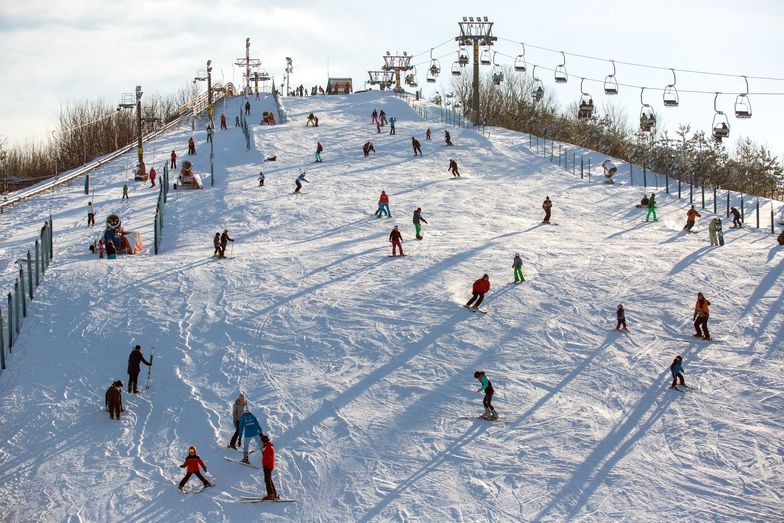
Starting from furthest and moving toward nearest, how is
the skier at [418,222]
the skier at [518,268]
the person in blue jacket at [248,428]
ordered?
the skier at [418,222]
the skier at [518,268]
the person in blue jacket at [248,428]

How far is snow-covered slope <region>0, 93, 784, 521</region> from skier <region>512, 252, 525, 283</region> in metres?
0.42

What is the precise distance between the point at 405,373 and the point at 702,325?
25.7ft

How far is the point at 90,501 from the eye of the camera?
16.6m

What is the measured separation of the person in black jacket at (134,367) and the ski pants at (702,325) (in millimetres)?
13387

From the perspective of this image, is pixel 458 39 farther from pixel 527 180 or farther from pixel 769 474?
pixel 769 474

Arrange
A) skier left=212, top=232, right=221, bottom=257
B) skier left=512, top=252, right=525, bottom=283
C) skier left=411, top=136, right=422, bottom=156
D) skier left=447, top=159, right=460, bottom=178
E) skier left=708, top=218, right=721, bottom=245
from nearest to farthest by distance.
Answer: skier left=512, top=252, right=525, bottom=283 → skier left=212, top=232, right=221, bottom=257 → skier left=708, top=218, right=721, bottom=245 → skier left=447, top=159, right=460, bottom=178 → skier left=411, top=136, right=422, bottom=156

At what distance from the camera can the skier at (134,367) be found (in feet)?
66.3

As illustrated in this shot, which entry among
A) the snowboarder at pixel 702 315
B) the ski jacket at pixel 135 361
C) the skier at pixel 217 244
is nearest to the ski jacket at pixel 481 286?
the snowboarder at pixel 702 315

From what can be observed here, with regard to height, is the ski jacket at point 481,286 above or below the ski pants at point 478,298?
above

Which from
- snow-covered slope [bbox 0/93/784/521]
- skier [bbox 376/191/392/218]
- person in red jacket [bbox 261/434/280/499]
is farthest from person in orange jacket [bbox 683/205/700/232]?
person in red jacket [bbox 261/434/280/499]

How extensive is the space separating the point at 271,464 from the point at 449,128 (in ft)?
135

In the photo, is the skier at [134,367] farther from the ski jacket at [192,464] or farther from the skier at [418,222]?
the skier at [418,222]

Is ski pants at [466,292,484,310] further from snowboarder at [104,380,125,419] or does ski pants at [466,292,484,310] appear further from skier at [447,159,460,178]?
skier at [447,159,460,178]

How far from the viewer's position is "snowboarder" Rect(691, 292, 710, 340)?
23391 millimetres
